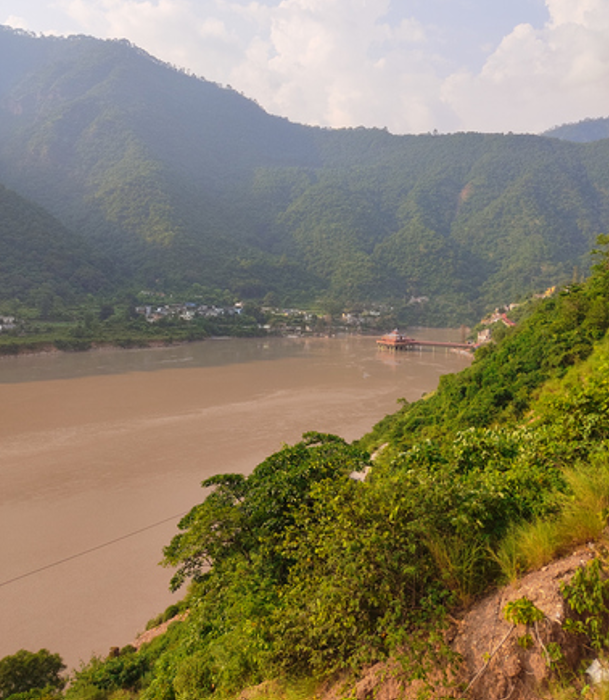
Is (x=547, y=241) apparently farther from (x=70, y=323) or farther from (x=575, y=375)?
(x=575, y=375)

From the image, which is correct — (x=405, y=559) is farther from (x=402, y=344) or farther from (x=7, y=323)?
(x=7, y=323)

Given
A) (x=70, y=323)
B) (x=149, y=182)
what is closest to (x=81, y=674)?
(x=70, y=323)

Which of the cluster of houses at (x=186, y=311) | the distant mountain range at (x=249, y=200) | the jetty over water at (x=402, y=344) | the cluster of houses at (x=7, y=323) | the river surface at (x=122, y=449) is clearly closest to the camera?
the river surface at (x=122, y=449)

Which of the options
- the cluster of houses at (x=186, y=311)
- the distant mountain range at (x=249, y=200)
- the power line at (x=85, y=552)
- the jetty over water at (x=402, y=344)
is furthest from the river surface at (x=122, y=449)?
the distant mountain range at (x=249, y=200)

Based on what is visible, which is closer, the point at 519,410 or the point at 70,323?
the point at 519,410

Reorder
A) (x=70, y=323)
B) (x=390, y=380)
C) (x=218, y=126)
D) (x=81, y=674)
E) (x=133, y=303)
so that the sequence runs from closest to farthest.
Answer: (x=81, y=674) → (x=390, y=380) → (x=70, y=323) → (x=133, y=303) → (x=218, y=126)

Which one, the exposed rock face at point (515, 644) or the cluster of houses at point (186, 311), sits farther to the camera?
the cluster of houses at point (186, 311)

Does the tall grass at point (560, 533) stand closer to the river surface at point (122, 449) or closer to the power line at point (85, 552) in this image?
the river surface at point (122, 449)
